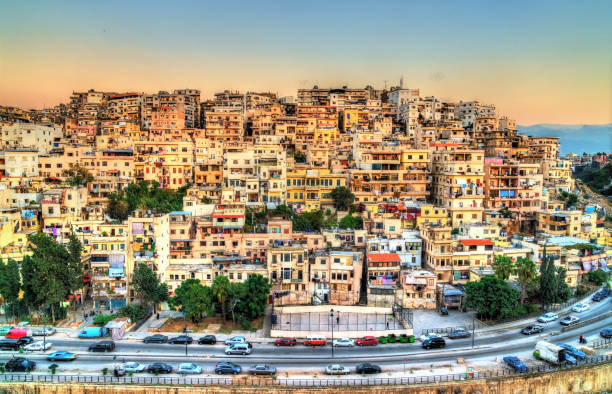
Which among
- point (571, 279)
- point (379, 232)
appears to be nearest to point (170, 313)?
point (379, 232)

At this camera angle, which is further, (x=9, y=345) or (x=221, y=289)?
(x=221, y=289)

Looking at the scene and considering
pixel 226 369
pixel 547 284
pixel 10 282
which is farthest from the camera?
pixel 547 284

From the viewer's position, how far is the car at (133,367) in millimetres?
30906

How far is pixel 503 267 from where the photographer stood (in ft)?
136

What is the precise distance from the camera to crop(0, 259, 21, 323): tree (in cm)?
3831

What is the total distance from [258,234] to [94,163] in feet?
91.5

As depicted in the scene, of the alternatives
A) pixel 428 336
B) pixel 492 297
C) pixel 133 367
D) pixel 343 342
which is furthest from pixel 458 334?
pixel 133 367

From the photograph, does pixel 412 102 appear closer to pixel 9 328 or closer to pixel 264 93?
pixel 264 93

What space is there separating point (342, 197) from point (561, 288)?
23980 millimetres

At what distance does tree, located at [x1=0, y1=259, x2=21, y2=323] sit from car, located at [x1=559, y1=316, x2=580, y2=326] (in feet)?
151

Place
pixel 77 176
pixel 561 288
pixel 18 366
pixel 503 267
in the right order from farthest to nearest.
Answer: pixel 77 176 < pixel 561 288 < pixel 503 267 < pixel 18 366

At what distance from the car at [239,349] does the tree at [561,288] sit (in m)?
27.6

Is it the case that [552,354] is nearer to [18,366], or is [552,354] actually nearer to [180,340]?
[180,340]

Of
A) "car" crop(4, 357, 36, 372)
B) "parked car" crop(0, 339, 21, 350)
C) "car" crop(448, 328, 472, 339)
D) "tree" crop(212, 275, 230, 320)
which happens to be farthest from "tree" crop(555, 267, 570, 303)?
"parked car" crop(0, 339, 21, 350)
